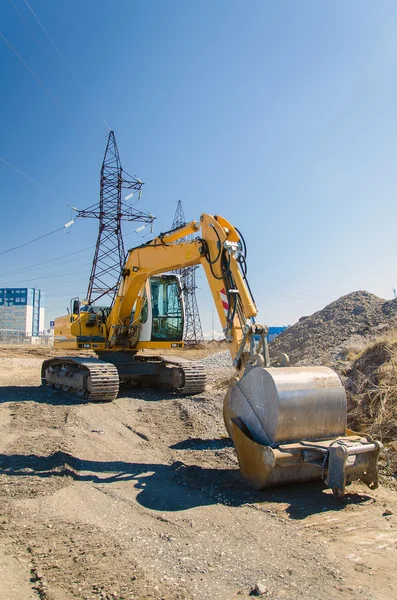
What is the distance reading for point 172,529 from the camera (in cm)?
365

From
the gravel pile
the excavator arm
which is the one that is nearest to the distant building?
the gravel pile

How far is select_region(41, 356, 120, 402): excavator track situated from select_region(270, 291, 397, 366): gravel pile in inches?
192

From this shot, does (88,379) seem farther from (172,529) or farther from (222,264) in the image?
(172,529)

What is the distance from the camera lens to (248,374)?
4914 millimetres

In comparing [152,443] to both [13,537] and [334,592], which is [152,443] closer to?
[13,537]

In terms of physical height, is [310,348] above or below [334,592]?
above

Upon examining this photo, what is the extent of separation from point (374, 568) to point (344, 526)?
64 cm

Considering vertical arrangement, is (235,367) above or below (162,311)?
below

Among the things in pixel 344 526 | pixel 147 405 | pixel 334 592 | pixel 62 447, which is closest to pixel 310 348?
pixel 147 405

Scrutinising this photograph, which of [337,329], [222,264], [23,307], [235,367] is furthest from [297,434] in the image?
[23,307]

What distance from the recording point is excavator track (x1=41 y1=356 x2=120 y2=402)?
948 cm

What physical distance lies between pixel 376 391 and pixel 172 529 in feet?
13.9

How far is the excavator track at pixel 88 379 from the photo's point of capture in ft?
31.1

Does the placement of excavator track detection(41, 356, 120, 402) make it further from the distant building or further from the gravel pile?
the distant building
